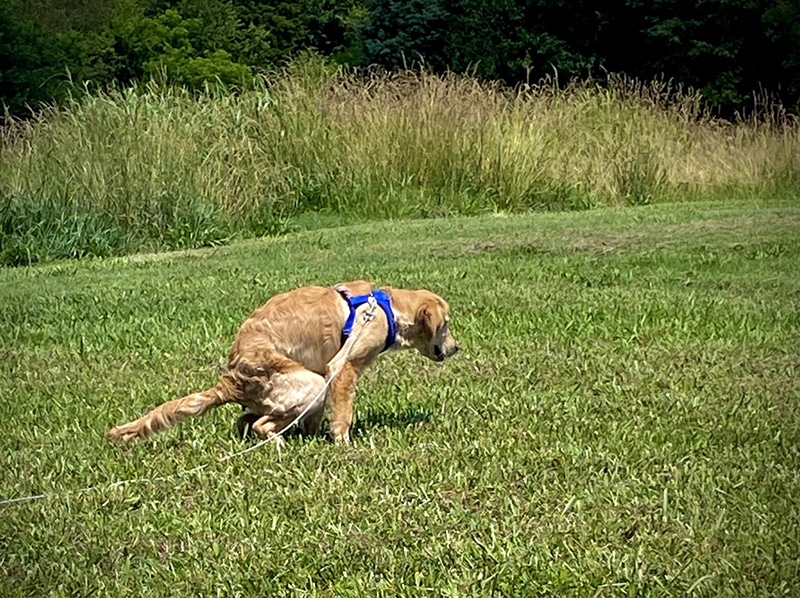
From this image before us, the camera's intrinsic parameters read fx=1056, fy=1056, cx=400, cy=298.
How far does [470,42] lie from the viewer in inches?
1594

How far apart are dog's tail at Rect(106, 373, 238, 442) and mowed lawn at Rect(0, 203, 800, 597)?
0.29ft

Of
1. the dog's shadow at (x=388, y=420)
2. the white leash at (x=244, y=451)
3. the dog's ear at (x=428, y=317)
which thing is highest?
the dog's ear at (x=428, y=317)

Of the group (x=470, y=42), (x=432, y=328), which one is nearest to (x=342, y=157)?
(x=432, y=328)

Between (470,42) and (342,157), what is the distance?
2727cm

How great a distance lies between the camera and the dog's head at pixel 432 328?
461cm

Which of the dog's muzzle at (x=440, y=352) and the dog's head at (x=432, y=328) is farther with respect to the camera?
the dog's muzzle at (x=440, y=352)

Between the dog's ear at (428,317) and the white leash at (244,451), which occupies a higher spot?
the dog's ear at (428,317)

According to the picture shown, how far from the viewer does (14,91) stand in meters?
27.5

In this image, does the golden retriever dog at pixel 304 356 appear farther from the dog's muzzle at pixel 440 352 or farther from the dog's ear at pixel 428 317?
the dog's muzzle at pixel 440 352

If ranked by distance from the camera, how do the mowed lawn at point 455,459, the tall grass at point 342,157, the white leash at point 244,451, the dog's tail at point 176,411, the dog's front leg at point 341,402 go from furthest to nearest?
1. the tall grass at point 342,157
2. the dog's front leg at point 341,402
3. the dog's tail at point 176,411
4. the white leash at point 244,451
5. the mowed lawn at point 455,459

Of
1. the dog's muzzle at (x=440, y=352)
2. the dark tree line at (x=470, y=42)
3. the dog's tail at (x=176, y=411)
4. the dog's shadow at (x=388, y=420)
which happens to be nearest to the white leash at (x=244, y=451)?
the dog's tail at (x=176, y=411)

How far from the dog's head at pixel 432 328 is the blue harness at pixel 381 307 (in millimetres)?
161

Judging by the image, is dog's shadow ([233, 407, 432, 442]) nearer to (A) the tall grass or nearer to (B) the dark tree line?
(A) the tall grass

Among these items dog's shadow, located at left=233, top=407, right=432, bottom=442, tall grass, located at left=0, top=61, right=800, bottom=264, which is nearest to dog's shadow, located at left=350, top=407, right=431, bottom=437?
dog's shadow, located at left=233, top=407, right=432, bottom=442
